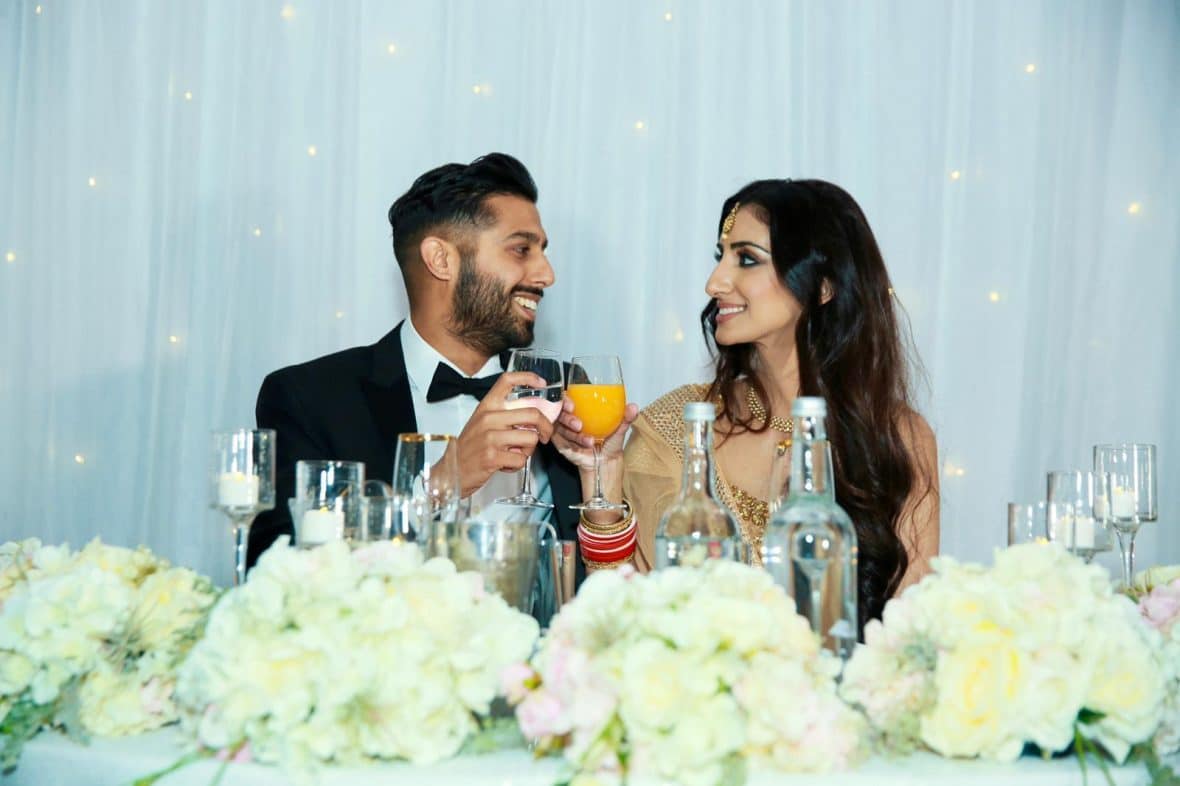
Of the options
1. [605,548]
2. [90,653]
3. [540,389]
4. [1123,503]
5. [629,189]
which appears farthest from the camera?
[629,189]

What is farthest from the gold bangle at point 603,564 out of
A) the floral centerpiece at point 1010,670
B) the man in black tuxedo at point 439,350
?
the floral centerpiece at point 1010,670

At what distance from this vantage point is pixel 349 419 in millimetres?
2920

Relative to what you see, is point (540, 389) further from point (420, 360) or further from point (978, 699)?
point (978, 699)

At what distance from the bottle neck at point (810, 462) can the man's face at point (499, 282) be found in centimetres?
191

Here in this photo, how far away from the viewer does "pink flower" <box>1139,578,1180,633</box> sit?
139 centimetres

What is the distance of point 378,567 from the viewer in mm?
1203

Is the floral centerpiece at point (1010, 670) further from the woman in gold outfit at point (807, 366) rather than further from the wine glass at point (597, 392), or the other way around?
the woman in gold outfit at point (807, 366)

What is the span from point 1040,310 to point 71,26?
3.05m

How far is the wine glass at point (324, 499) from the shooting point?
1498mm

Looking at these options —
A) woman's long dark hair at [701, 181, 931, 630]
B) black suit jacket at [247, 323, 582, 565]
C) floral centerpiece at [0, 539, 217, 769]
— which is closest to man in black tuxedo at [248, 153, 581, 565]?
black suit jacket at [247, 323, 582, 565]

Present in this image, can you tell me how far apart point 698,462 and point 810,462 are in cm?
16

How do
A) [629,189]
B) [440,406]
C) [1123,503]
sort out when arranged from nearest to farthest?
[1123,503], [440,406], [629,189]

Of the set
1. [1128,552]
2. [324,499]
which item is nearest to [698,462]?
[324,499]

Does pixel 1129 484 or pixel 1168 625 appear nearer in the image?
pixel 1168 625
